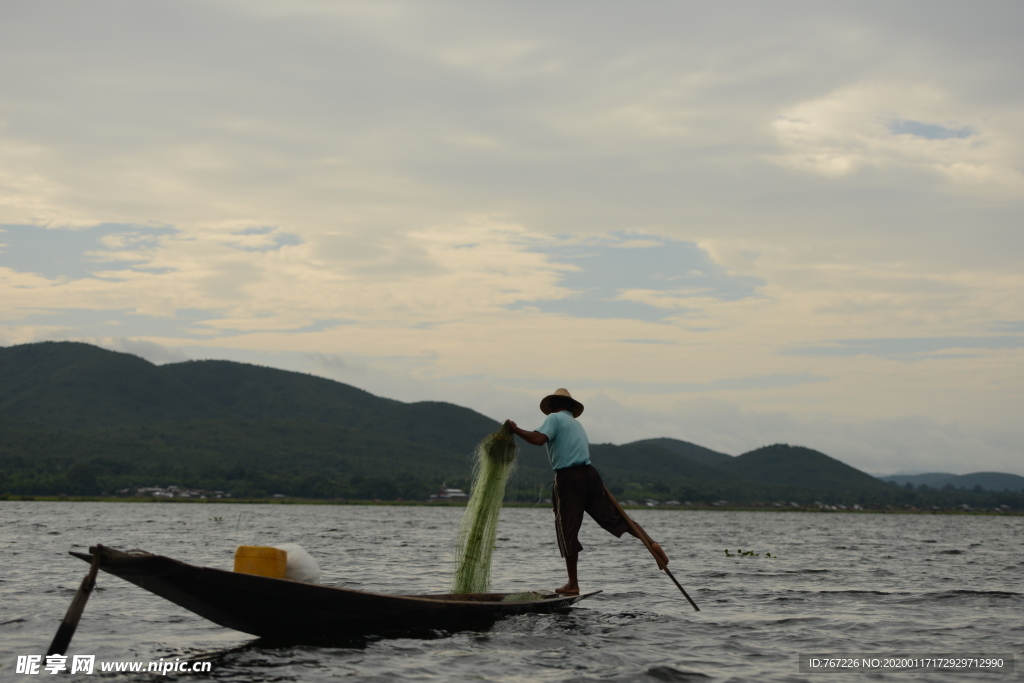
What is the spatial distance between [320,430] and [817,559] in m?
151

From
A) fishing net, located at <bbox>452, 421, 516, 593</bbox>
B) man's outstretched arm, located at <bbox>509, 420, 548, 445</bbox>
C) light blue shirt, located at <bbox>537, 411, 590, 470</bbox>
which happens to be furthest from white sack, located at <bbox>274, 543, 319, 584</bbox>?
light blue shirt, located at <bbox>537, 411, 590, 470</bbox>

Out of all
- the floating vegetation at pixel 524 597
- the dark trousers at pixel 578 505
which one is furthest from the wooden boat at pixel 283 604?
the dark trousers at pixel 578 505

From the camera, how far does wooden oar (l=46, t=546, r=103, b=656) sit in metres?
7.11

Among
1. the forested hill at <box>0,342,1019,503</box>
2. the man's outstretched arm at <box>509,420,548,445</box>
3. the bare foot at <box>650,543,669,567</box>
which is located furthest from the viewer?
the forested hill at <box>0,342,1019,503</box>

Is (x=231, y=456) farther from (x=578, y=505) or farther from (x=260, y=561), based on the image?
(x=260, y=561)

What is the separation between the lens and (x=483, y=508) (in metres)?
12.5

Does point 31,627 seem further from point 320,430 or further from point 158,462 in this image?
point 320,430

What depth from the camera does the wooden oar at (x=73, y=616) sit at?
7105 millimetres

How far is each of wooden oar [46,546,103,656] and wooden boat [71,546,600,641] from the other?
17cm

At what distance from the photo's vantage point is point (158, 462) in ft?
444

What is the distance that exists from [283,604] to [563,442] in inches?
202

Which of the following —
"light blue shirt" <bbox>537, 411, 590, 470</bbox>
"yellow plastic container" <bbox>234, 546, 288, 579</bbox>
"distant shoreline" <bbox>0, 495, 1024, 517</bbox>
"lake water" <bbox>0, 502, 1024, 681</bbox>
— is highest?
"light blue shirt" <bbox>537, 411, 590, 470</bbox>

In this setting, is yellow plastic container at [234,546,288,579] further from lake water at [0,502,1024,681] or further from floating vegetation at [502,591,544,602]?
floating vegetation at [502,591,544,602]

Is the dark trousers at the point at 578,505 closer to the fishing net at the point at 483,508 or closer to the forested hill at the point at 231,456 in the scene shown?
the fishing net at the point at 483,508
